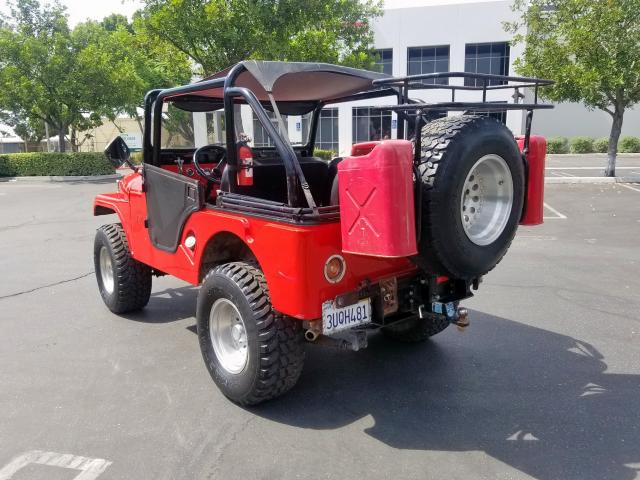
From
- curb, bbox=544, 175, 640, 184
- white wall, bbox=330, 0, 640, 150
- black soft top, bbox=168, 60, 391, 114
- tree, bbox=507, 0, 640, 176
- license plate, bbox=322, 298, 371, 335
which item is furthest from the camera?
white wall, bbox=330, 0, 640, 150

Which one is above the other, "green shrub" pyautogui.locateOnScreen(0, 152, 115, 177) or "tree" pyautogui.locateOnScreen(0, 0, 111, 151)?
"tree" pyautogui.locateOnScreen(0, 0, 111, 151)

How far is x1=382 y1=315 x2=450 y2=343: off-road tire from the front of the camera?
14.5 ft

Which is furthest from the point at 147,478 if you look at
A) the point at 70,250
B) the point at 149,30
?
the point at 149,30

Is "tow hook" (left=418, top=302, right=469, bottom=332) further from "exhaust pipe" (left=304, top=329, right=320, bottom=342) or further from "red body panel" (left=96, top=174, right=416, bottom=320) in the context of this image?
"exhaust pipe" (left=304, top=329, right=320, bottom=342)

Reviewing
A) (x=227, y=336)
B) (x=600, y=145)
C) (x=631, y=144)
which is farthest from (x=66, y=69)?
(x=631, y=144)

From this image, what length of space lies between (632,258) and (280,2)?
1238cm

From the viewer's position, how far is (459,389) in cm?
377

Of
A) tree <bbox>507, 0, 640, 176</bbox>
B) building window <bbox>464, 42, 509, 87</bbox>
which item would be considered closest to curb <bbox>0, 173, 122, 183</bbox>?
tree <bbox>507, 0, 640, 176</bbox>

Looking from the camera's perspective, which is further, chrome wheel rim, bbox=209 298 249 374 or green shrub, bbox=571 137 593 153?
green shrub, bbox=571 137 593 153

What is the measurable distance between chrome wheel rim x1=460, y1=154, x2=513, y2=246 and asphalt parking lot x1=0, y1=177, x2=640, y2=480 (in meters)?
1.17

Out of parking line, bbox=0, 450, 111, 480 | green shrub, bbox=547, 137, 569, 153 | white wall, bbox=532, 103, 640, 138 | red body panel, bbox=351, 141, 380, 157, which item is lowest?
parking line, bbox=0, 450, 111, 480

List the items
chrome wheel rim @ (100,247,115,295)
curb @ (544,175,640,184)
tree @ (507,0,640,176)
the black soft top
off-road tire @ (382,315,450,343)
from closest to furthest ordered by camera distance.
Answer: the black soft top, off-road tire @ (382,315,450,343), chrome wheel rim @ (100,247,115,295), tree @ (507,0,640,176), curb @ (544,175,640,184)

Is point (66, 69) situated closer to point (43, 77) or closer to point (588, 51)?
point (43, 77)

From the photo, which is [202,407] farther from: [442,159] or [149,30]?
[149,30]
